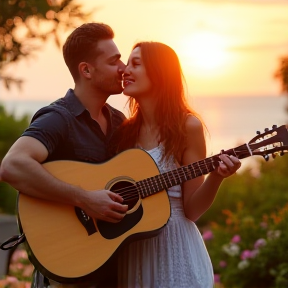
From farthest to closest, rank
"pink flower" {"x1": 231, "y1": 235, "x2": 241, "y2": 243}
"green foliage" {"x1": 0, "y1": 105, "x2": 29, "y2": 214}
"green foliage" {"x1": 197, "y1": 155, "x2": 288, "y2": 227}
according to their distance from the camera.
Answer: "green foliage" {"x1": 0, "y1": 105, "x2": 29, "y2": 214}
"green foliage" {"x1": 197, "y1": 155, "x2": 288, "y2": 227}
"pink flower" {"x1": 231, "y1": 235, "x2": 241, "y2": 243}

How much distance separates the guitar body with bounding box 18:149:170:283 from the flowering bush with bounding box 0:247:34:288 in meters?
1.47

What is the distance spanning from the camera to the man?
3.84 metres

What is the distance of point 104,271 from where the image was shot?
152 inches

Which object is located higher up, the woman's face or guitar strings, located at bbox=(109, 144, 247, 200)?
the woman's face

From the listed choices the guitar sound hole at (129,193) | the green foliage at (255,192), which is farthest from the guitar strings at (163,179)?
the green foliage at (255,192)

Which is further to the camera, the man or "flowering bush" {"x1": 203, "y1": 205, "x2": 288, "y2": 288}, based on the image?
"flowering bush" {"x1": 203, "y1": 205, "x2": 288, "y2": 288}

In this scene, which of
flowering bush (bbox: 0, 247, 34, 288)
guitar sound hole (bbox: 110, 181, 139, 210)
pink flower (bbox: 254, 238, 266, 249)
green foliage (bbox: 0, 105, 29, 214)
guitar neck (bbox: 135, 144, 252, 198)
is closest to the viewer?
guitar neck (bbox: 135, 144, 252, 198)

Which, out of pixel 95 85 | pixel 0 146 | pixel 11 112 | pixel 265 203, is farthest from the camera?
pixel 11 112

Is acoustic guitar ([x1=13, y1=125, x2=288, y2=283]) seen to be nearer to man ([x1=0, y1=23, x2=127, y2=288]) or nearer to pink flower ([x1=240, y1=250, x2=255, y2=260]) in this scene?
man ([x1=0, y1=23, x2=127, y2=288])

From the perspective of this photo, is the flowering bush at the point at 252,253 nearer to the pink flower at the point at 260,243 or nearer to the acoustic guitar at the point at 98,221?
the pink flower at the point at 260,243

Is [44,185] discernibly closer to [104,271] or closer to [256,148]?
[104,271]

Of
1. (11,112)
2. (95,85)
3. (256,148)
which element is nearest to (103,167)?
(95,85)

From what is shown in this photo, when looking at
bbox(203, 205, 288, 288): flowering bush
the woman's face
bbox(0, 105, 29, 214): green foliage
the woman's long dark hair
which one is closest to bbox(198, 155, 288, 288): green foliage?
bbox(203, 205, 288, 288): flowering bush

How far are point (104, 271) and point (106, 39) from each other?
1.10m
